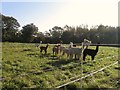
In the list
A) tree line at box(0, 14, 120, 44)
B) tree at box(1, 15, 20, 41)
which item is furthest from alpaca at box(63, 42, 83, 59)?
tree at box(1, 15, 20, 41)

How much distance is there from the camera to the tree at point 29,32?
5356 cm

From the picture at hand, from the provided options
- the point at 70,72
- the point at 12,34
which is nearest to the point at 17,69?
the point at 70,72

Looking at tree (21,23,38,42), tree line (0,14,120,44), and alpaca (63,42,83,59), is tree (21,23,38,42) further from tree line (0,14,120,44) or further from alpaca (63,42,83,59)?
alpaca (63,42,83,59)

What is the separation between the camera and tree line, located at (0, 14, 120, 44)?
50.7 meters

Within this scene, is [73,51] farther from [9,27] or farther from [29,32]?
[9,27]

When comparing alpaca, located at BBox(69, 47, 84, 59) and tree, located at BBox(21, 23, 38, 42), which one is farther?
tree, located at BBox(21, 23, 38, 42)

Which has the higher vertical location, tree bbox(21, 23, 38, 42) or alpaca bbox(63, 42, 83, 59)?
tree bbox(21, 23, 38, 42)

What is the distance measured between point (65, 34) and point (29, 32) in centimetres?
803

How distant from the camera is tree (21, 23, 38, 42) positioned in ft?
176

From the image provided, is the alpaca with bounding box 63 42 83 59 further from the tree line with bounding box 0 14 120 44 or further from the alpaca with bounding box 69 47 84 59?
the tree line with bounding box 0 14 120 44

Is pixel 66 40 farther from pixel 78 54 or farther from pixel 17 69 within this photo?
pixel 17 69

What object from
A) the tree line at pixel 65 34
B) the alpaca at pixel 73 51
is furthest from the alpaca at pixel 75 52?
the tree line at pixel 65 34

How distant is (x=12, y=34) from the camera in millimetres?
54812

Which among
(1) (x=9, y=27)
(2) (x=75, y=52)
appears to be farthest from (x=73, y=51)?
(1) (x=9, y=27)
